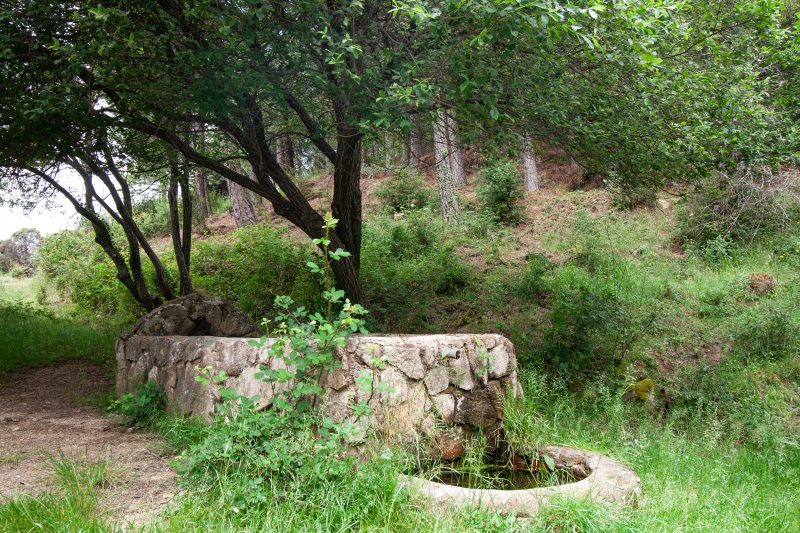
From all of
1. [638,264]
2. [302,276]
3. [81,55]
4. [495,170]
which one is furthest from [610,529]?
[495,170]

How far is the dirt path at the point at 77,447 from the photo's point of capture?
3.76 m

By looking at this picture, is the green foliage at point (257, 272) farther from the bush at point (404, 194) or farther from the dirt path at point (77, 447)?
the bush at point (404, 194)

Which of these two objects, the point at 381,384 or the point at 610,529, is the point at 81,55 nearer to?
the point at 381,384

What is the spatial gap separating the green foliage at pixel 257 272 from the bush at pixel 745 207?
7.24m

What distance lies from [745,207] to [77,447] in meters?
11.3

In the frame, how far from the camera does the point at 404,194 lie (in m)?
15.9

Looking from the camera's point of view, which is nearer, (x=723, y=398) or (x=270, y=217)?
(x=723, y=398)

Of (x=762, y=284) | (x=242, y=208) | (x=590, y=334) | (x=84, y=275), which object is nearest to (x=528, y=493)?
(x=590, y=334)

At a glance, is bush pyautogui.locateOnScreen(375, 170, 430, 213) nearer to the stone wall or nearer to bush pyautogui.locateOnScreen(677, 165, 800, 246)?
bush pyautogui.locateOnScreen(677, 165, 800, 246)

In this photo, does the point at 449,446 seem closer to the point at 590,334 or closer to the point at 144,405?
the point at 144,405

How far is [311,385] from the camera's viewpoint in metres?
4.19

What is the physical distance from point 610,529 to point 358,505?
1.43 m

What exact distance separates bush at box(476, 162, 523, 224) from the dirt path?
894cm

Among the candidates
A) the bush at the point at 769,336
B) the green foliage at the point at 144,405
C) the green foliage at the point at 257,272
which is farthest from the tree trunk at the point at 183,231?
the bush at the point at 769,336
